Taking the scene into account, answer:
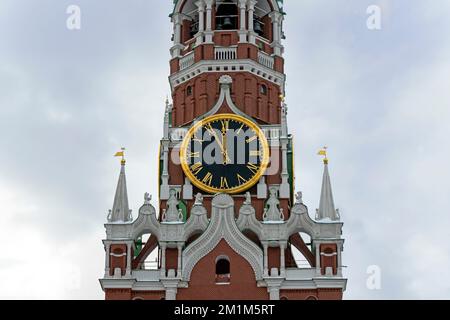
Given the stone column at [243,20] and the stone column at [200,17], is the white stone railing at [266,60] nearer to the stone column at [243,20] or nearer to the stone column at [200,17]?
the stone column at [243,20]

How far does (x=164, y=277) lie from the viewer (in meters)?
57.8

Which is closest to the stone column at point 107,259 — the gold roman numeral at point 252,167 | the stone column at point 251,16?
the gold roman numeral at point 252,167

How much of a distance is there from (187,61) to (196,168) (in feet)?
18.2

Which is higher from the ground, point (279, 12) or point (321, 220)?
point (279, 12)

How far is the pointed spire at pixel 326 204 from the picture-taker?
59.1m

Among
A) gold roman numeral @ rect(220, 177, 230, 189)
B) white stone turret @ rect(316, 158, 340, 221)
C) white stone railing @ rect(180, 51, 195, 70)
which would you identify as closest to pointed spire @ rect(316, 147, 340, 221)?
white stone turret @ rect(316, 158, 340, 221)

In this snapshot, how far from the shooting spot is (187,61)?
64.2 m

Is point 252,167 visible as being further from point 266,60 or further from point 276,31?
point 276,31

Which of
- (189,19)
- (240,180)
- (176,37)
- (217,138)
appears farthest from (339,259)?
(189,19)

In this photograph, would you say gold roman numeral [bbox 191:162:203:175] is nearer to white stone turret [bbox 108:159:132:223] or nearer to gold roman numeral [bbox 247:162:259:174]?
gold roman numeral [bbox 247:162:259:174]
